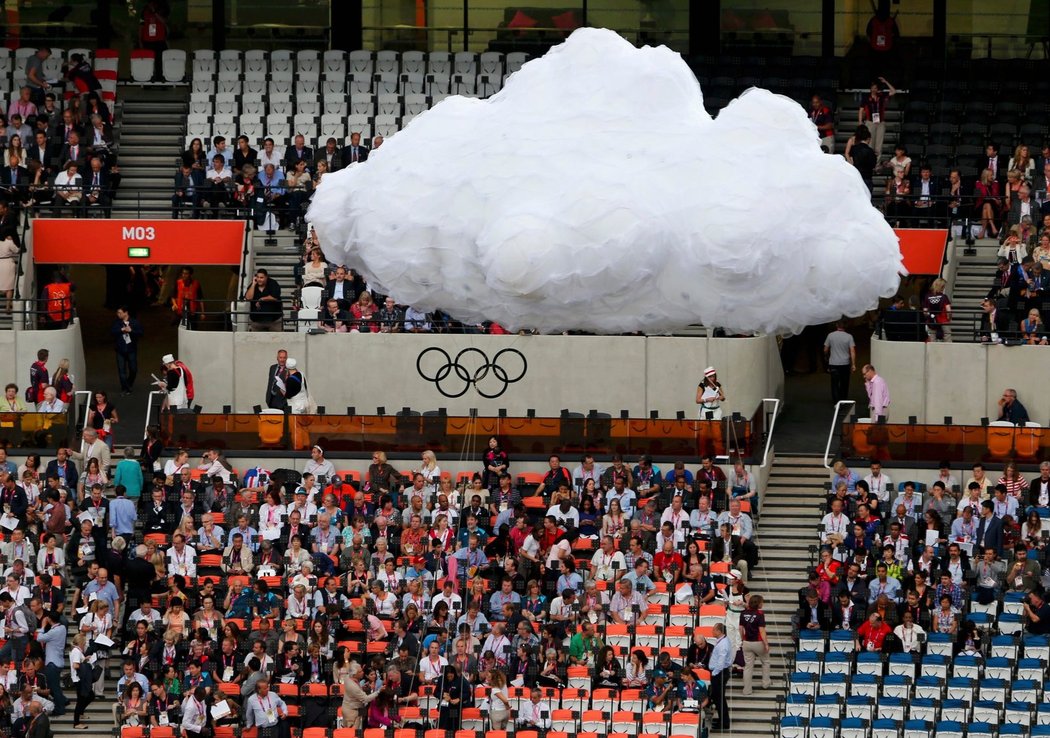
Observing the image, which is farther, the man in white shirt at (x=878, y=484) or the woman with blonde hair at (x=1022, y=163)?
the woman with blonde hair at (x=1022, y=163)

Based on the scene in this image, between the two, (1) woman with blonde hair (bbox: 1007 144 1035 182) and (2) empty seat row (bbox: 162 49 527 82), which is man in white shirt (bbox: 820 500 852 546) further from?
(2) empty seat row (bbox: 162 49 527 82)

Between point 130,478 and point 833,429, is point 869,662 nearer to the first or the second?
point 833,429

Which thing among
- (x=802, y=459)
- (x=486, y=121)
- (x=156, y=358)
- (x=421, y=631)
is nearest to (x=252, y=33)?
(x=156, y=358)

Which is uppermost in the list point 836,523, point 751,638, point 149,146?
point 149,146

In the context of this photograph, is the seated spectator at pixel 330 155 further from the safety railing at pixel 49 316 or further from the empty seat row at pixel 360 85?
the safety railing at pixel 49 316

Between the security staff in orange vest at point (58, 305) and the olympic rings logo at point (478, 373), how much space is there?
563 cm

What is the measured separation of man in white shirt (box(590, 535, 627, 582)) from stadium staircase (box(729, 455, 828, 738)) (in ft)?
6.25

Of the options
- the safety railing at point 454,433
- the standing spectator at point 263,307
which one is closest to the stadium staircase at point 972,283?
the safety railing at point 454,433

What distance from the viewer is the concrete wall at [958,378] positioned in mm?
30266

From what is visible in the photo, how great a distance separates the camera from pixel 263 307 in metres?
31.6

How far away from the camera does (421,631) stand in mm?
24844

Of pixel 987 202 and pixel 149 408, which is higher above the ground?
pixel 987 202

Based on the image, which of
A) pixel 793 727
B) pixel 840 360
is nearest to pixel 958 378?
pixel 840 360

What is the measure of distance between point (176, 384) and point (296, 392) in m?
1.77
